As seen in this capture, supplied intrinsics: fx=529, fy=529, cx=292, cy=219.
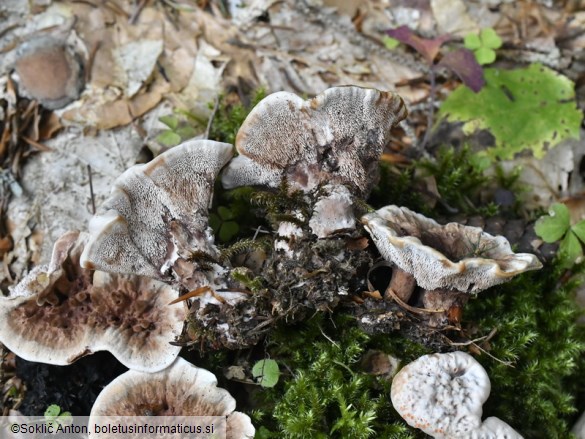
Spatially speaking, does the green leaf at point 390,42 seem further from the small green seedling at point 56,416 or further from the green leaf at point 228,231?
the small green seedling at point 56,416

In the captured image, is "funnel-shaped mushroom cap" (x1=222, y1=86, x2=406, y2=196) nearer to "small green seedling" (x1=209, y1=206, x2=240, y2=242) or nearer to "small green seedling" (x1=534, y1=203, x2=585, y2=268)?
"small green seedling" (x1=209, y1=206, x2=240, y2=242)

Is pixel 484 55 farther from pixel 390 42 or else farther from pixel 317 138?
pixel 317 138

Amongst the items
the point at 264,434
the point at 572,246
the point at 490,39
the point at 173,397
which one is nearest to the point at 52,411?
the point at 173,397

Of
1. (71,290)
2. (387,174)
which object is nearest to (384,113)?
(387,174)

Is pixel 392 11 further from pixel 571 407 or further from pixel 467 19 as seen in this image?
pixel 571 407

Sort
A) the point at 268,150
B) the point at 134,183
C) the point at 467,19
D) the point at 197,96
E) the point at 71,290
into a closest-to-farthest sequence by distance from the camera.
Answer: the point at 134,183, the point at 268,150, the point at 71,290, the point at 197,96, the point at 467,19

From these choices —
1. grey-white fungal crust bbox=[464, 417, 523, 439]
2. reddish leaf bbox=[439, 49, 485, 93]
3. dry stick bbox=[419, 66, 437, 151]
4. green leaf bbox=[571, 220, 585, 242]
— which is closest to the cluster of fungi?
grey-white fungal crust bbox=[464, 417, 523, 439]
